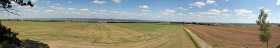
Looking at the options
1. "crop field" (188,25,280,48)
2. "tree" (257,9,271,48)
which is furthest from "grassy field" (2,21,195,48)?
"tree" (257,9,271,48)

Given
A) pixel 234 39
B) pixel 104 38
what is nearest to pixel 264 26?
pixel 234 39

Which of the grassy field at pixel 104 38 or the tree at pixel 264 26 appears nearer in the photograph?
the tree at pixel 264 26

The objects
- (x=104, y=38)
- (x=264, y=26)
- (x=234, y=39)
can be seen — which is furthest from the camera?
(x=234, y=39)

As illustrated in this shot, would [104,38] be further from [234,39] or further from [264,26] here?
[264,26]

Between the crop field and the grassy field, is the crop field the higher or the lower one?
the lower one

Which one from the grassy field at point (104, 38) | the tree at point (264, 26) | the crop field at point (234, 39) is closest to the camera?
the tree at point (264, 26)

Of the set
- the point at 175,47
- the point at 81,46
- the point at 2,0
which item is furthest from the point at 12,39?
the point at 175,47

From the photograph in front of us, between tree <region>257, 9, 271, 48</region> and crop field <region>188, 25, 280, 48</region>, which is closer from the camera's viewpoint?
tree <region>257, 9, 271, 48</region>

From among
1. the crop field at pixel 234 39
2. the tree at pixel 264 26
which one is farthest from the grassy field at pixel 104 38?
the tree at pixel 264 26

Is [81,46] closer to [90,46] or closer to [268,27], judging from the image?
[90,46]

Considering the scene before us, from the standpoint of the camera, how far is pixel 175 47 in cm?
4109

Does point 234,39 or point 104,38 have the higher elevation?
point 104,38

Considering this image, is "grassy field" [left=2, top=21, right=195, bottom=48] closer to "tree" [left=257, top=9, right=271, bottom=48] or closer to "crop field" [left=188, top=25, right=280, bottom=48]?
"crop field" [left=188, top=25, right=280, bottom=48]

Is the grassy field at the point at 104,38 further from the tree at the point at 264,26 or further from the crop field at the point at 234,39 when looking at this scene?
the tree at the point at 264,26
